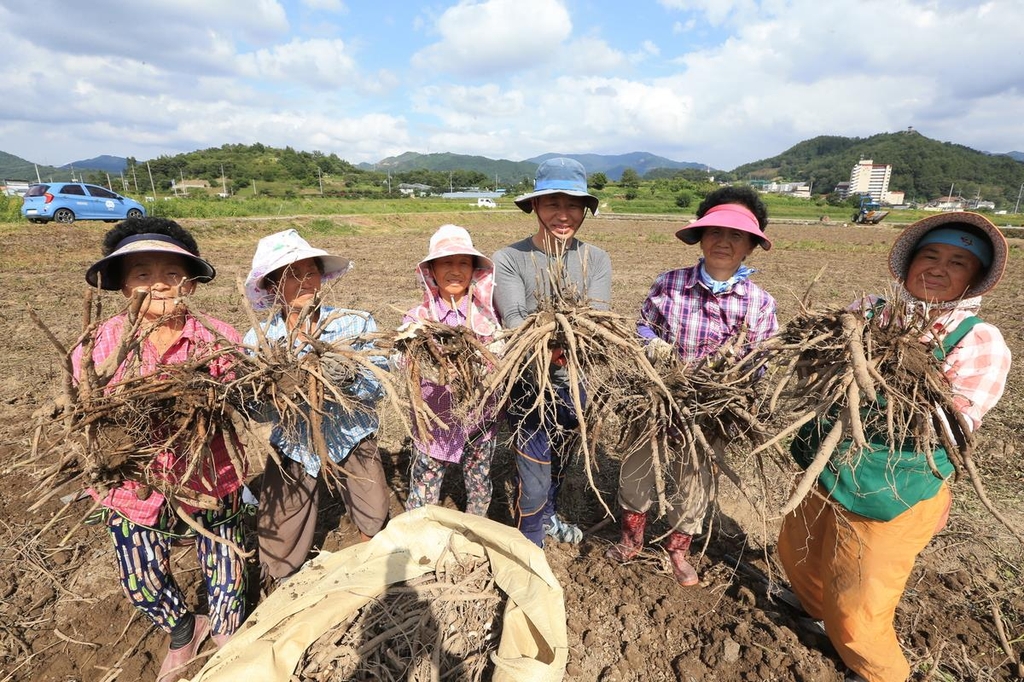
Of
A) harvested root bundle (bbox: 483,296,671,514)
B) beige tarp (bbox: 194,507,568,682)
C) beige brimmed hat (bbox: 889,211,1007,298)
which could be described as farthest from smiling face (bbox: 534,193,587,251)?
beige tarp (bbox: 194,507,568,682)

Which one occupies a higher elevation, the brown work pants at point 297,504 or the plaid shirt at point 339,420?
the plaid shirt at point 339,420

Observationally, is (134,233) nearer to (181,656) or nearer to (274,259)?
(274,259)

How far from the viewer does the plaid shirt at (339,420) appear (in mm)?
1846

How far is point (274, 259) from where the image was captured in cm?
181

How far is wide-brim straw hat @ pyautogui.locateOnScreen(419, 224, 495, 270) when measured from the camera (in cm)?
185

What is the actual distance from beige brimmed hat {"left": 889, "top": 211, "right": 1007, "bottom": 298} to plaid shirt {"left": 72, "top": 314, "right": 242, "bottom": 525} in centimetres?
234

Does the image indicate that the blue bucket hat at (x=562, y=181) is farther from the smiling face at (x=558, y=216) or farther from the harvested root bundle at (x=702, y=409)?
the harvested root bundle at (x=702, y=409)

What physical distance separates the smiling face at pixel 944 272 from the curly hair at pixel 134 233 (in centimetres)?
256

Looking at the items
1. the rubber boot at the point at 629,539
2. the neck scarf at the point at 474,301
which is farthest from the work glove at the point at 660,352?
the rubber boot at the point at 629,539

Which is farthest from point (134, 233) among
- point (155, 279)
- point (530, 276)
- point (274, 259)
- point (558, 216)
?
point (558, 216)

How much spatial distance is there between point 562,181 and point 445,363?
0.93m

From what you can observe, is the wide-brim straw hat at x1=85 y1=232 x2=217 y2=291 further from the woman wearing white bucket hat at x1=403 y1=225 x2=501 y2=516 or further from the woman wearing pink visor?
the woman wearing pink visor

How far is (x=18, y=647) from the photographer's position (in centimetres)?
188

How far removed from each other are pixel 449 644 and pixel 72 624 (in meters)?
1.72
